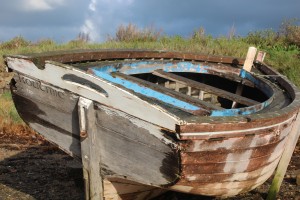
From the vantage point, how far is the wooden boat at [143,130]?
303 centimetres

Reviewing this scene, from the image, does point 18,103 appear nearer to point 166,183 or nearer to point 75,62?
point 75,62

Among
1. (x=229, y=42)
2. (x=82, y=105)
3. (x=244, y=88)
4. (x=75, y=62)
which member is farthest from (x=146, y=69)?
(x=229, y=42)

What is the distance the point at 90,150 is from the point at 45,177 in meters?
2.65

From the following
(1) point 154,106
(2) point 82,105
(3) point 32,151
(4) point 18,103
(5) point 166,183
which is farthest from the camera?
(3) point 32,151

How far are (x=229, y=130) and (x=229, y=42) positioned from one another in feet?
30.1

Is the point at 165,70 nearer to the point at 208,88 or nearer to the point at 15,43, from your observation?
the point at 208,88

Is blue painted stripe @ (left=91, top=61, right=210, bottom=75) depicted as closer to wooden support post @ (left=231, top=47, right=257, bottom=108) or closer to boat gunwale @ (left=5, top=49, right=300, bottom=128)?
boat gunwale @ (left=5, top=49, right=300, bottom=128)

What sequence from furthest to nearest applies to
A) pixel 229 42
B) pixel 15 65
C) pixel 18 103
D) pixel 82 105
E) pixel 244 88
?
pixel 229 42
pixel 244 88
pixel 18 103
pixel 15 65
pixel 82 105

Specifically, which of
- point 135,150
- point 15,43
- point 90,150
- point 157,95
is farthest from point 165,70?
point 15,43

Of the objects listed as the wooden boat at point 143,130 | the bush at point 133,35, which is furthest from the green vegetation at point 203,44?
the wooden boat at point 143,130

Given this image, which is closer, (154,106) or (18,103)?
(154,106)

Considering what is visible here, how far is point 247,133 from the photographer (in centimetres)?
317

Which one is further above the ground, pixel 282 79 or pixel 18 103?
pixel 282 79

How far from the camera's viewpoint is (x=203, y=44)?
11.9 meters
